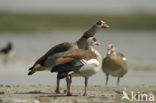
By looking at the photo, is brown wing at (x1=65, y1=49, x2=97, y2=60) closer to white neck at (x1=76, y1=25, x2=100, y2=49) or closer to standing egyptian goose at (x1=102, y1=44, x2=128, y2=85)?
white neck at (x1=76, y1=25, x2=100, y2=49)

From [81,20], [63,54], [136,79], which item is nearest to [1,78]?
[136,79]

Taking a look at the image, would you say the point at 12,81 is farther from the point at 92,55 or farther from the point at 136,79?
the point at 92,55

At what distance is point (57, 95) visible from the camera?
12.8 meters

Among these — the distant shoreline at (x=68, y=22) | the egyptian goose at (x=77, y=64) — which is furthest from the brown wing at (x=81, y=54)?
the distant shoreline at (x=68, y=22)

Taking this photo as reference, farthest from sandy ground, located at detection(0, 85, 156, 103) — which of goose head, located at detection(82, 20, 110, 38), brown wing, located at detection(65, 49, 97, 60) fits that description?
goose head, located at detection(82, 20, 110, 38)

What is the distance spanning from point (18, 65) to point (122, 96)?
31.9 ft

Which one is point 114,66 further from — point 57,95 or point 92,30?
point 57,95

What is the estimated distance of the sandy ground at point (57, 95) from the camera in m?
11.9

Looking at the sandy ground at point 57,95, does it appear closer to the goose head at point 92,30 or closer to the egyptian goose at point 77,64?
the egyptian goose at point 77,64

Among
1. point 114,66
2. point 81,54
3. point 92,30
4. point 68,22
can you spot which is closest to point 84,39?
point 92,30

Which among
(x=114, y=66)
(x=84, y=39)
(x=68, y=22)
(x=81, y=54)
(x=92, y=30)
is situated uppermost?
(x=92, y=30)

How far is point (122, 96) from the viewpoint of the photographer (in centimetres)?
1282

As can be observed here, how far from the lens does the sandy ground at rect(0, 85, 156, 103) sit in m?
11.9

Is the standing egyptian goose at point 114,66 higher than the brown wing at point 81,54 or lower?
lower
